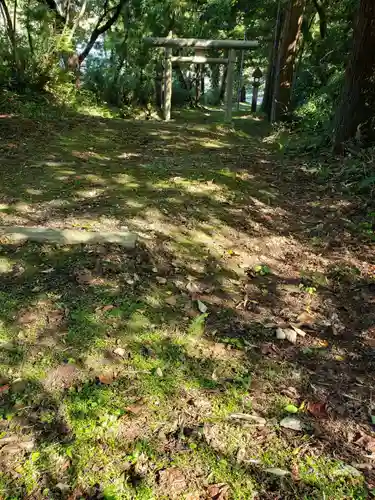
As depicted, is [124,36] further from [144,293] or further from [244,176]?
[144,293]

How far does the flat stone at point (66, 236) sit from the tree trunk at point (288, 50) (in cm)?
882

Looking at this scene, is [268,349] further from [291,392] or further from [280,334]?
[291,392]

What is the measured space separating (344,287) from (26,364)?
8.25 feet

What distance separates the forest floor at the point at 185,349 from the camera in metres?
1.77

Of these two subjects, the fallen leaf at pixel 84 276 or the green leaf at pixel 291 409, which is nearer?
the green leaf at pixel 291 409

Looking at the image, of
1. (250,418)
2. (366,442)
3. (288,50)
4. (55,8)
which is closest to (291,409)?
(250,418)

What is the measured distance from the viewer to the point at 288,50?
420 inches

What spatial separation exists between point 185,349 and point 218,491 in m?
0.88

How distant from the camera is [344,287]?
3479mm

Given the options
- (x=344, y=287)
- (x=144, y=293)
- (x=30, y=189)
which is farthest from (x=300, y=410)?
(x=30, y=189)

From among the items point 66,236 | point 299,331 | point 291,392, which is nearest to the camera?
point 291,392

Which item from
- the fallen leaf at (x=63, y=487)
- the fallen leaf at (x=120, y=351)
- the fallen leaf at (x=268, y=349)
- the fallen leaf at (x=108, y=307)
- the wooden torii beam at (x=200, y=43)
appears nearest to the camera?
the fallen leaf at (x=63, y=487)

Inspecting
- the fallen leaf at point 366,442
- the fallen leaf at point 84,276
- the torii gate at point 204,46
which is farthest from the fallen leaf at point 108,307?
the torii gate at point 204,46

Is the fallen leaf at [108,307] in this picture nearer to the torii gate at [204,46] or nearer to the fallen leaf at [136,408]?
the fallen leaf at [136,408]
